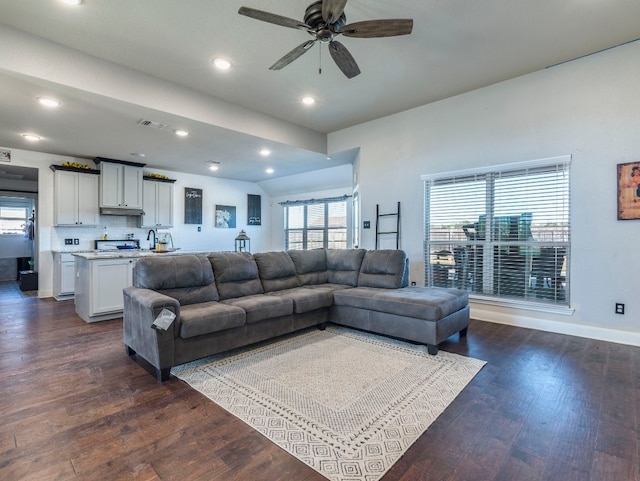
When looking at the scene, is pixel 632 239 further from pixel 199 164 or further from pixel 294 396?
pixel 199 164

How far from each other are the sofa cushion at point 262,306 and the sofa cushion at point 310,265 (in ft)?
3.02

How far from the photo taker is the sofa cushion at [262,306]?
3.11 m

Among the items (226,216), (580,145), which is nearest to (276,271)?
(580,145)

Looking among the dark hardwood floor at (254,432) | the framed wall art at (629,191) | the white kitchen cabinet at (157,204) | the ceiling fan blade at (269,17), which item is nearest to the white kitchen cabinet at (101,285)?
the dark hardwood floor at (254,432)

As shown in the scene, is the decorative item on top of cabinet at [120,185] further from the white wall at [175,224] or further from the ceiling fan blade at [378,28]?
the ceiling fan blade at [378,28]

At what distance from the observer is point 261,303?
322cm

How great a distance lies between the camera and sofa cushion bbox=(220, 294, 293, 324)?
3.11 m

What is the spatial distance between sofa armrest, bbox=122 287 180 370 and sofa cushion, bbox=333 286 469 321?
187 centimetres

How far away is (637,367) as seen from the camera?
2752 mm

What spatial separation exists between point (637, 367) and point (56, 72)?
5928 mm

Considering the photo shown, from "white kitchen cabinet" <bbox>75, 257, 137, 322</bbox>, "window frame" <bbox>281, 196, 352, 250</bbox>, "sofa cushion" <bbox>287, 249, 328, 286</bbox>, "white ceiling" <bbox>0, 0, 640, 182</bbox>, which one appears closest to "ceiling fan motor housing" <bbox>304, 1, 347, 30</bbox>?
"white ceiling" <bbox>0, 0, 640, 182</bbox>

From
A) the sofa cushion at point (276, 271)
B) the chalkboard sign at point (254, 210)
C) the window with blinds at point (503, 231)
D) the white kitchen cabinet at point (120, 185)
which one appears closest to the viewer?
the window with blinds at point (503, 231)

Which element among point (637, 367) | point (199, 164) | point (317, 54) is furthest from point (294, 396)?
point (199, 164)

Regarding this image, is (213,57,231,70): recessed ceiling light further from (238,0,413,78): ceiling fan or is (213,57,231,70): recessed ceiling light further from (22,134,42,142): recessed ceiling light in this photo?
(22,134,42,142): recessed ceiling light
